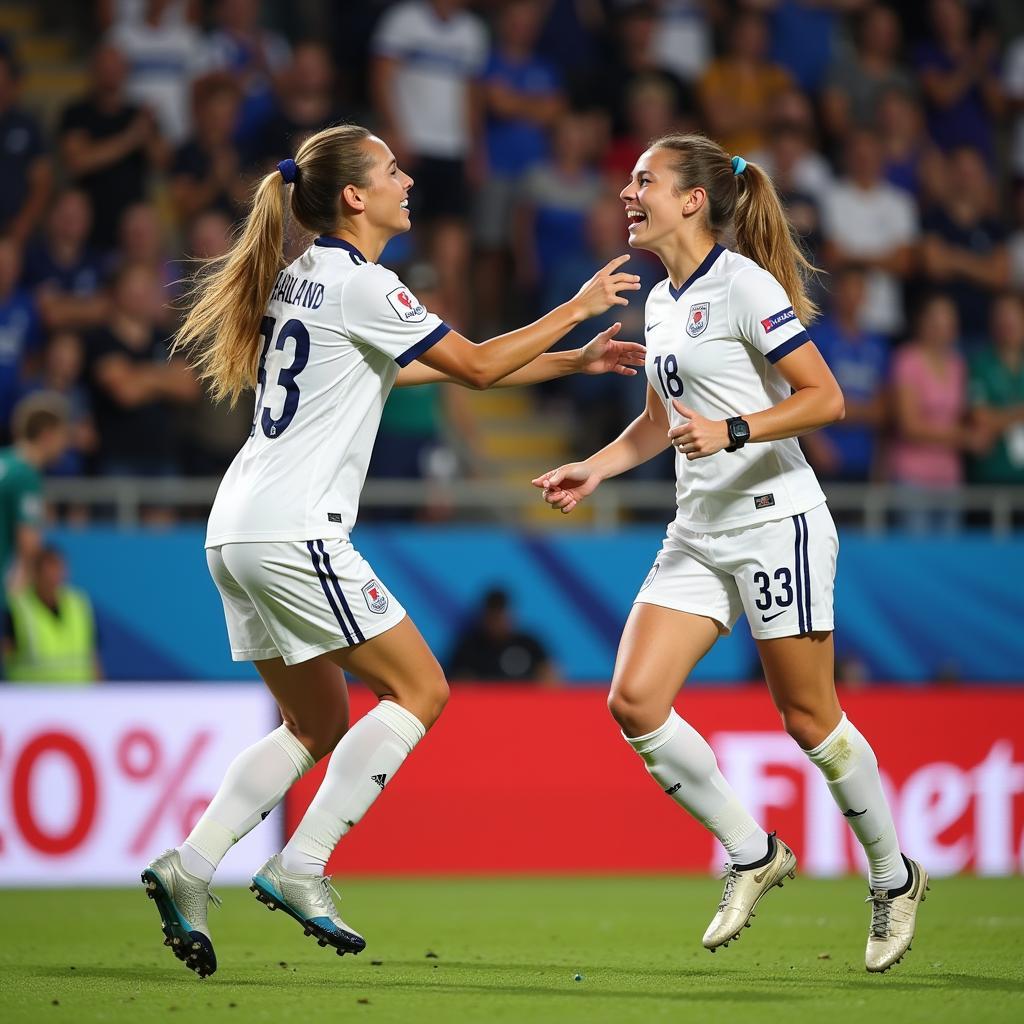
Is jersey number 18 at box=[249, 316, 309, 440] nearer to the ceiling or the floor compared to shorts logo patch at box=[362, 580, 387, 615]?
nearer to the ceiling

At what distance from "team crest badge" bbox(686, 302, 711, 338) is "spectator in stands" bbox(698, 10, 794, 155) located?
796 centimetres

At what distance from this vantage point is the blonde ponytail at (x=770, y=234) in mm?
5895

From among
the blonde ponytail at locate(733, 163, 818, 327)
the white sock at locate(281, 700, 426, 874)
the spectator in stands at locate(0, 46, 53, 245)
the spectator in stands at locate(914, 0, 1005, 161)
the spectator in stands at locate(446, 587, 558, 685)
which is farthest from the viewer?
the spectator in stands at locate(914, 0, 1005, 161)

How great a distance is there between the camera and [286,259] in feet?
18.3

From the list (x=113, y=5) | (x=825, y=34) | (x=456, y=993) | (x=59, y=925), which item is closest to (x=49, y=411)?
(x=59, y=925)

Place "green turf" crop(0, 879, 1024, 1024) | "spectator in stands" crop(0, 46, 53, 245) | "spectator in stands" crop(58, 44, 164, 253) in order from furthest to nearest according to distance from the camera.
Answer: "spectator in stands" crop(58, 44, 164, 253) < "spectator in stands" crop(0, 46, 53, 245) < "green turf" crop(0, 879, 1024, 1024)

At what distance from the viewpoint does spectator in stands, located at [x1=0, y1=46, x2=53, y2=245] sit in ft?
37.8

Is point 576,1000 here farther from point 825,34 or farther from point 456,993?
point 825,34

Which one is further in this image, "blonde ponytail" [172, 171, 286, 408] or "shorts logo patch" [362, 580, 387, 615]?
"blonde ponytail" [172, 171, 286, 408]

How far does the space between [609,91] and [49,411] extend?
536 cm

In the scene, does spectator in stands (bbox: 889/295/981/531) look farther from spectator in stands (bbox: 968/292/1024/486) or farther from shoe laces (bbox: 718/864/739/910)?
shoe laces (bbox: 718/864/739/910)

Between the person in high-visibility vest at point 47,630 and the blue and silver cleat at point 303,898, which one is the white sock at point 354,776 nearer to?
the blue and silver cleat at point 303,898

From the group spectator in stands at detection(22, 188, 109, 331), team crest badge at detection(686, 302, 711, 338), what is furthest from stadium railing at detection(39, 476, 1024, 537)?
team crest badge at detection(686, 302, 711, 338)

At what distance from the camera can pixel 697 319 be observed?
18.6 feet
